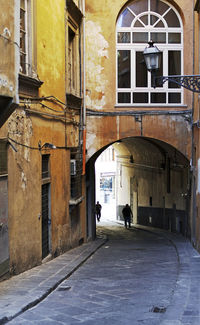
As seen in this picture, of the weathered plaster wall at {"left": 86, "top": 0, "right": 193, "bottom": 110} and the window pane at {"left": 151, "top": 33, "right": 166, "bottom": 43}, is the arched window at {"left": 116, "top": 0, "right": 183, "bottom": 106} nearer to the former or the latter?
the window pane at {"left": 151, "top": 33, "right": 166, "bottom": 43}

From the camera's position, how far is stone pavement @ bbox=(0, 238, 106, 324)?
8.45 m

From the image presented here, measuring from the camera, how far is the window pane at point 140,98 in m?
17.4

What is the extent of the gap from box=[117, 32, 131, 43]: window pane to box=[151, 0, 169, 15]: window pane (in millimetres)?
1157

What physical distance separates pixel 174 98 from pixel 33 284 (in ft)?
30.0

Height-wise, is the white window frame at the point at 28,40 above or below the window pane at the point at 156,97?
above

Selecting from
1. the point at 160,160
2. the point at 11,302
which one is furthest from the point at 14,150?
the point at 160,160

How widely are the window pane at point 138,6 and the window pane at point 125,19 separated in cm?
18

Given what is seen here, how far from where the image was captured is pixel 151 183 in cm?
2586

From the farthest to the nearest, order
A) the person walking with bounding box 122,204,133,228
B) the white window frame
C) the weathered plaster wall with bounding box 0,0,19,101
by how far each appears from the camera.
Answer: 1. the person walking with bounding box 122,204,133,228
2. the white window frame
3. the weathered plaster wall with bounding box 0,0,19,101

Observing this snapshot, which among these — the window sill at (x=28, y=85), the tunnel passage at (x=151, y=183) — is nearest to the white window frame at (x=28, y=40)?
the window sill at (x=28, y=85)

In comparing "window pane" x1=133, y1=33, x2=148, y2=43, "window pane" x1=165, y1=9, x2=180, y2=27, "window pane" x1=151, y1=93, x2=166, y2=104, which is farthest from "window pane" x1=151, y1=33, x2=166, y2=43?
"window pane" x1=151, y1=93, x2=166, y2=104

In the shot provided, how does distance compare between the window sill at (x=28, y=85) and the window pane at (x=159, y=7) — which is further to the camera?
the window pane at (x=159, y=7)

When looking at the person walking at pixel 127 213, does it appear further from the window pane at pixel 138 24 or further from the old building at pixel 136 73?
the window pane at pixel 138 24

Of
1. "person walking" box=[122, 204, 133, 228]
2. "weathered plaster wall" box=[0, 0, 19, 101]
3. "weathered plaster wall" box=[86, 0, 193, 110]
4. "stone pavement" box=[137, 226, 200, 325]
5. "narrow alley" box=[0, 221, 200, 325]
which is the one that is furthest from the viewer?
"person walking" box=[122, 204, 133, 228]
